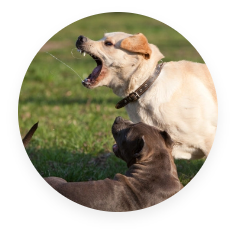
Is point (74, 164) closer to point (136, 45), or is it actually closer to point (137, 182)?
point (137, 182)

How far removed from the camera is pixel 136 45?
446cm

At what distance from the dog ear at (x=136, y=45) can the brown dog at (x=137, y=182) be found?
0.92 meters

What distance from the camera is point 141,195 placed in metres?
3.75

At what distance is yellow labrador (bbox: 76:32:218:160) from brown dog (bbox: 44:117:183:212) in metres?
0.41

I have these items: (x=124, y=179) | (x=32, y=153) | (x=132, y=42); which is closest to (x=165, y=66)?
(x=132, y=42)

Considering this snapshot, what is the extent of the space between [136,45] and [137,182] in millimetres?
1665

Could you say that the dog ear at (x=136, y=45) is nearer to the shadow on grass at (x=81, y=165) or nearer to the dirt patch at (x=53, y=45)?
the shadow on grass at (x=81, y=165)

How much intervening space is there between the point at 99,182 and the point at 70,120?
3.47 m

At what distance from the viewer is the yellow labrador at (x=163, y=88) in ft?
14.8

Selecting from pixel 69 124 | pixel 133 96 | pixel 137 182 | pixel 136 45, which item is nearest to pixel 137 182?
pixel 137 182

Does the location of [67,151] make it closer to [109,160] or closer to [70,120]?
[109,160]

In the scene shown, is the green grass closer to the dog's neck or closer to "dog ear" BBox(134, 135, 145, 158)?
the dog's neck

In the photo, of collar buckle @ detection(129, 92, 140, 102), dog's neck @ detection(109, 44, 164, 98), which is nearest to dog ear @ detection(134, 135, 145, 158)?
collar buckle @ detection(129, 92, 140, 102)

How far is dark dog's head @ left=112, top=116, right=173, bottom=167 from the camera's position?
13.1 ft
